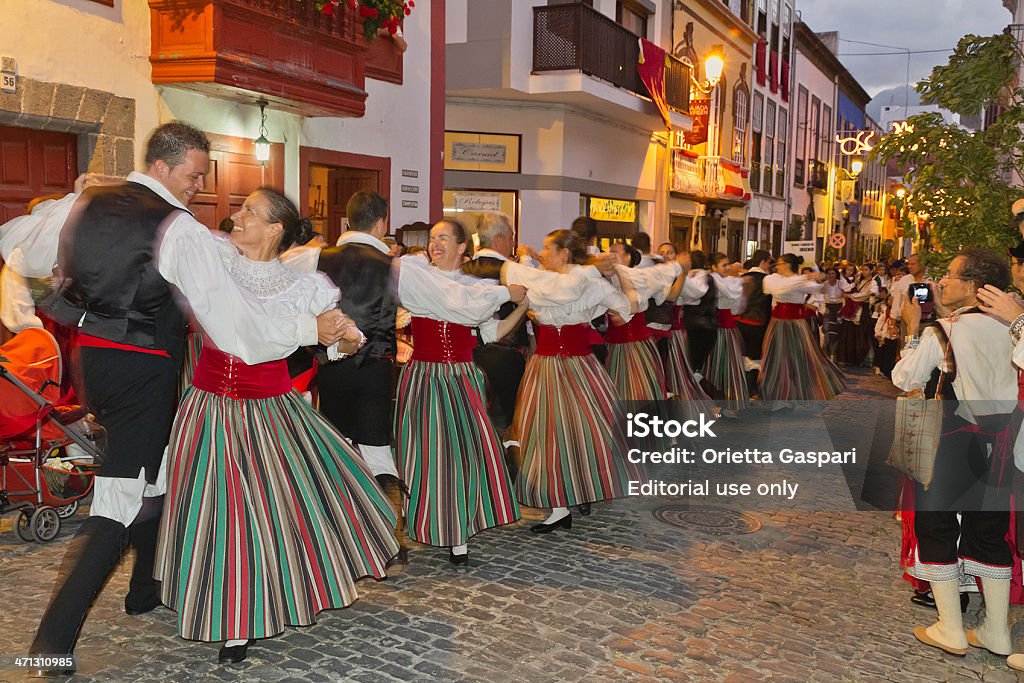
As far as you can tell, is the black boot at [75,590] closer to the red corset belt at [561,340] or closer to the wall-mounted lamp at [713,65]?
the red corset belt at [561,340]

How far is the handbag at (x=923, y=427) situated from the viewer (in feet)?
14.6

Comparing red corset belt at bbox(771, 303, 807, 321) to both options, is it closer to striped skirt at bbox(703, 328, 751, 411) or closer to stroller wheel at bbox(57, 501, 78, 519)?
striped skirt at bbox(703, 328, 751, 411)

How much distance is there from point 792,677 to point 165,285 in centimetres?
315

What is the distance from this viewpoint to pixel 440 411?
213 inches

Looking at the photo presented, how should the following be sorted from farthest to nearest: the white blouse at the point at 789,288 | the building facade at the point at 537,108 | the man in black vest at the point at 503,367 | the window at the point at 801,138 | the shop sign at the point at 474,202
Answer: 1. the window at the point at 801,138
2. the shop sign at the point at 474,202
3. the building facade at the point at 537,108
4. the white blouse at the point at 789,288
5. the man in black vest at the point at 503,367

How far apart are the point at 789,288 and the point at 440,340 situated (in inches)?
262

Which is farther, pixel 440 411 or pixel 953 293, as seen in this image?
pixel 440 411

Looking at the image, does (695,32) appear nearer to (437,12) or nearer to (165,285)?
(437,12)

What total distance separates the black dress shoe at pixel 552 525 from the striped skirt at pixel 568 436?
0.16 metres

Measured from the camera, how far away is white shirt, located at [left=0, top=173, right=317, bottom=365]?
371 cm

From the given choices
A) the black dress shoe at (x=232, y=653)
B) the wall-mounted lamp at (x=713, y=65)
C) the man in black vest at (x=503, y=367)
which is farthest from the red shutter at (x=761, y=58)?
the black dress shoe at (x=232, y=653)

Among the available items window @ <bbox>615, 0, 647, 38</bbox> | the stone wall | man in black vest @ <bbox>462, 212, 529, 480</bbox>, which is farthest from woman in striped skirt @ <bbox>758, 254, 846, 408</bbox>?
window @ <bbox>615, 0, 647, 38</bbox>

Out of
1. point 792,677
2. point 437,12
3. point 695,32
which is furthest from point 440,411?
point 695,32

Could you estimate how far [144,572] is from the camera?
4.54 metres
